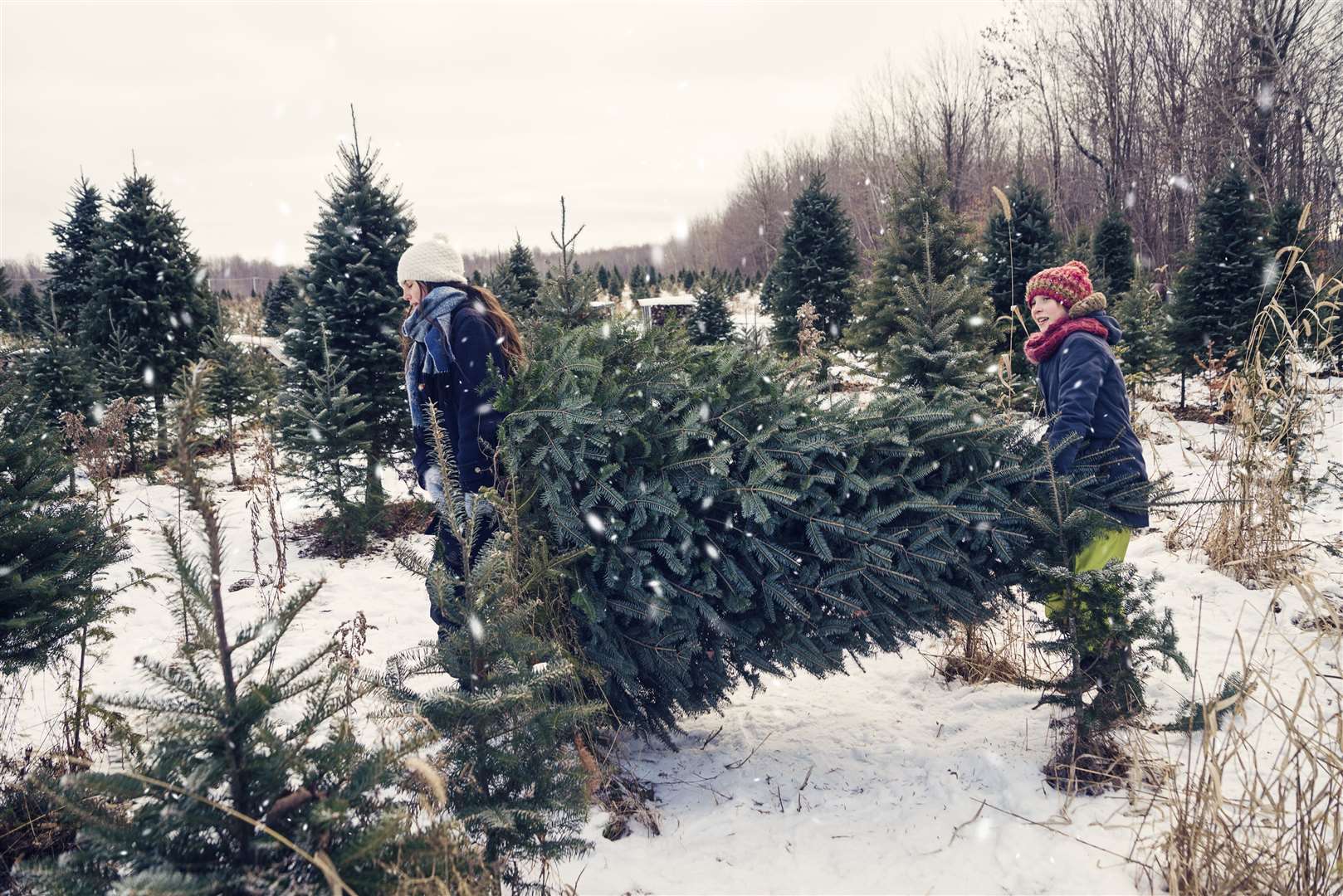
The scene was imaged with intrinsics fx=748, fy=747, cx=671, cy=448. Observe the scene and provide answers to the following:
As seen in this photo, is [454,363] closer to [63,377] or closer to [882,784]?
[882,784]

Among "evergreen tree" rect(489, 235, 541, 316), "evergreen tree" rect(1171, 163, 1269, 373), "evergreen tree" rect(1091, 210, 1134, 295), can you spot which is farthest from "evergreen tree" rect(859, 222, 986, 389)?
"evergreen tree" rect(1091, 210, 1134, 295)

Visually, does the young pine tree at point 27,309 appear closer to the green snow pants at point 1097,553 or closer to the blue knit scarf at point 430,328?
the blue knit scarf at point 430,328

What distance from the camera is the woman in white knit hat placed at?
324 cm

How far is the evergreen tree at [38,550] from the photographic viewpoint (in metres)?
2.64

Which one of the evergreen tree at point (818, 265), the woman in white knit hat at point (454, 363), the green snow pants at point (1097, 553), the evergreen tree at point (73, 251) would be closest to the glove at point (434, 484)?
the woman in white knit hat at point (454, 363)

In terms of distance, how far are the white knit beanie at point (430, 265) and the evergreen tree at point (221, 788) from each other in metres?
2.37

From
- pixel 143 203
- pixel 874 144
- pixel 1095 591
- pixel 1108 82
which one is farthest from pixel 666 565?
pixel 874 144

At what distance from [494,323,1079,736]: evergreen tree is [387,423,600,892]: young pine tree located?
0.85 meters

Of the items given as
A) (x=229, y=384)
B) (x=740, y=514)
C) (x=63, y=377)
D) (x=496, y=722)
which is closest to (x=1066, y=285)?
(x=740, y=514)

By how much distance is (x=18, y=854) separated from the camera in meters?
2.60

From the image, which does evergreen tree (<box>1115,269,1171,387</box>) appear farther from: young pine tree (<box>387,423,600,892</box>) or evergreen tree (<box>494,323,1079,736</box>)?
young pine tree (<box>387,423,600,892</box>)

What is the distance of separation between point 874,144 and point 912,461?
1266 inches

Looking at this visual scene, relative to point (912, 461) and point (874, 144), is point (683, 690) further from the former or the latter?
point (874, 144)

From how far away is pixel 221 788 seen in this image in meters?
1.57
